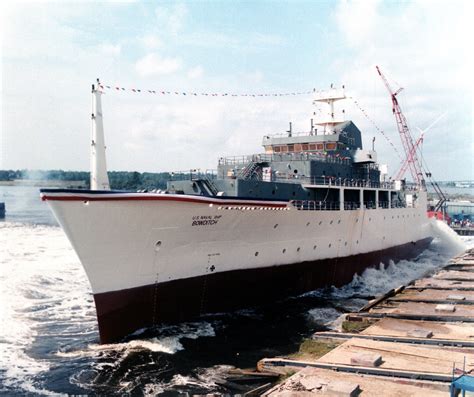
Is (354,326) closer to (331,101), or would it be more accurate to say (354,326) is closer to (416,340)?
(416,340)

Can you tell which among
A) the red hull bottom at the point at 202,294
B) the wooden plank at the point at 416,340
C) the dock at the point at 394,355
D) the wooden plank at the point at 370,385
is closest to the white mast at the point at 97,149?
the red hull bottom at the point at 202,294

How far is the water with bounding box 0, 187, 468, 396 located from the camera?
13703mm

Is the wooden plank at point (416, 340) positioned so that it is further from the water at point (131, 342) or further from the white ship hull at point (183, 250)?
the white ship hull at point (183, 250)

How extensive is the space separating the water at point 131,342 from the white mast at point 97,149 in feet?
19.2

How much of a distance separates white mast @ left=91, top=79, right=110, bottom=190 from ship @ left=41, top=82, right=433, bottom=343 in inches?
1.4

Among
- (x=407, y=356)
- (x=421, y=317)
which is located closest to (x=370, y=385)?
(x=407, y=356)

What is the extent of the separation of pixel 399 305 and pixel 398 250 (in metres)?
16.4

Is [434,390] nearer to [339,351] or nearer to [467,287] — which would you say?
[339,351]

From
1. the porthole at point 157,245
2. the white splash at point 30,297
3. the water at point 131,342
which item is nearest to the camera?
the water at point 131,342

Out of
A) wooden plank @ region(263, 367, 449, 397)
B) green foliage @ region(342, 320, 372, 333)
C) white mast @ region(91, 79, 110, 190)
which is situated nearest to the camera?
wooden plank @ region(263, 367, 449, 397)

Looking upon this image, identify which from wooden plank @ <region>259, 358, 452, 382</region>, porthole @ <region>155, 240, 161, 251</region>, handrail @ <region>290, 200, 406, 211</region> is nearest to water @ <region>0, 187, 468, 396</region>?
wooden plank @ <region>259, 358, 452, 382</region>

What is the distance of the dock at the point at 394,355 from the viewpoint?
1059cm

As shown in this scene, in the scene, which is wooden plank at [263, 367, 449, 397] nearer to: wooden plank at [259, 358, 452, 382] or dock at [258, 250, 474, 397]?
dock at [258, 250, 474, 397]

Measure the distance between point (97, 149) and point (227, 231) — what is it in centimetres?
621
